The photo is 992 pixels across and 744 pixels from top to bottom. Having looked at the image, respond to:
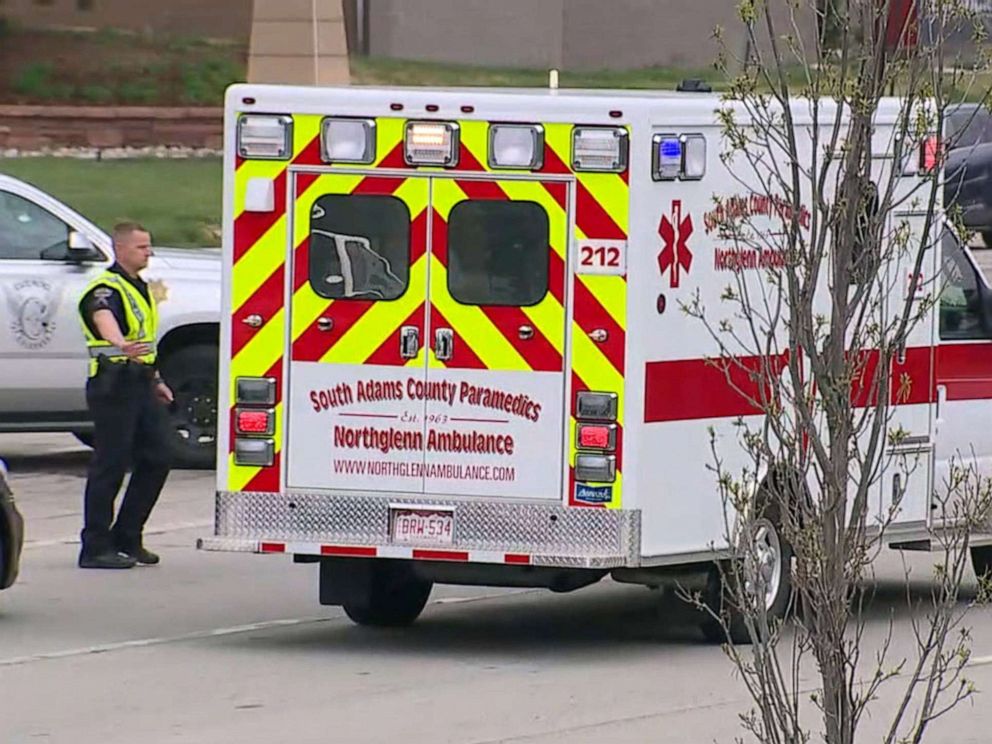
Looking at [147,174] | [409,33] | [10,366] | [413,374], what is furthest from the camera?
[409,33]

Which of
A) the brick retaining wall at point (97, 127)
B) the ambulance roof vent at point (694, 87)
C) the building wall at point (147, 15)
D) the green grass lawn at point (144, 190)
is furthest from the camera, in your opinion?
the building wall at point (147, 15)

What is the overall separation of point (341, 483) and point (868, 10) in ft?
18.5

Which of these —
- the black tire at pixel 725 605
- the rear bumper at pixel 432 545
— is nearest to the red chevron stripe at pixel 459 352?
the rear bumper at pixel 432 545

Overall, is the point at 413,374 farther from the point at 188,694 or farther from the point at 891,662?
the point at 891,662

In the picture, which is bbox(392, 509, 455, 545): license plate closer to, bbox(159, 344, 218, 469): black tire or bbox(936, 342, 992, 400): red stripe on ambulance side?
bbox(936, 342, 992, 400): red stripe on ambulance side

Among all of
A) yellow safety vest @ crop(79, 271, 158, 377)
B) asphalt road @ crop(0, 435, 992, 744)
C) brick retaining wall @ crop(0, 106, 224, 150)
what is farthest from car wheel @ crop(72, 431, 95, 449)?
brick retaining wall @ crop(0, 106, 224, 150)

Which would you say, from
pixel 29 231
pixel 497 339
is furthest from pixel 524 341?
pixel 29 231

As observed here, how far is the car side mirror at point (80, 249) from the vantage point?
15.6m

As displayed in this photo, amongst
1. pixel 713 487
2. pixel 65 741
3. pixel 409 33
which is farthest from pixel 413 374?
pixel 409 33

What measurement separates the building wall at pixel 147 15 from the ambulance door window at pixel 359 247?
36.7 meters

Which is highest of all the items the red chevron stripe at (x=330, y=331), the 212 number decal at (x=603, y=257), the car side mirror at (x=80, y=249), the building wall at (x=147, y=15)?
the building wall at (x=147, y=15)

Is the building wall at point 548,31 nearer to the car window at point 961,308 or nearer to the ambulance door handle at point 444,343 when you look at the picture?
the car window at point 961,308

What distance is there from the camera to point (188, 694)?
9594mm

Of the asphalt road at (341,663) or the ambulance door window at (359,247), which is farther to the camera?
the ambulance door window at (359,247)
